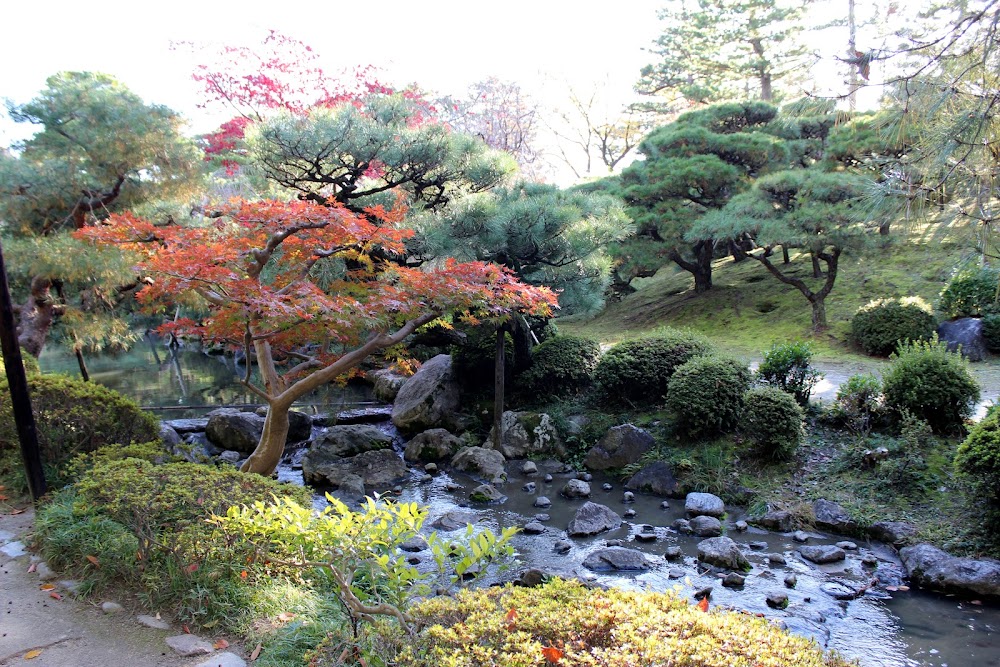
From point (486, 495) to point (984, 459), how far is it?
15.6 ft

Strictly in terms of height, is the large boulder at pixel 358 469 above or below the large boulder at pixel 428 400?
below

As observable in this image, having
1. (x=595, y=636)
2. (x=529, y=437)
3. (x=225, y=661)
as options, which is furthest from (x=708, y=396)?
(x=225, y=661)

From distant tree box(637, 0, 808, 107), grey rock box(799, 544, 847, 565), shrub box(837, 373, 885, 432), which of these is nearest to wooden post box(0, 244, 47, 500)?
grey rock box(799, 544, 847, 565)

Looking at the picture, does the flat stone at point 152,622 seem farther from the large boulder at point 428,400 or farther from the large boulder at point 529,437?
the large boulder at point 428,400

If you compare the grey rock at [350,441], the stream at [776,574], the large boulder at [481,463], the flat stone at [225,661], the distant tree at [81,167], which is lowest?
the stream at [776,574]

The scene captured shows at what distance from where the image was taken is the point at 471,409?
10.2 m

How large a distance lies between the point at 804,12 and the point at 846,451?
52.8 ft

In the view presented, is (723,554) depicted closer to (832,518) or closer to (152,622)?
(832,518)

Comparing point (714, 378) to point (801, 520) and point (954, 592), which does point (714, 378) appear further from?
point (954, 592)

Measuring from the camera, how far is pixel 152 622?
344 centimetres

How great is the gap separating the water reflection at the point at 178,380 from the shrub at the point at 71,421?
3086mm

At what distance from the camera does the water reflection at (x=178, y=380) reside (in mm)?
12688

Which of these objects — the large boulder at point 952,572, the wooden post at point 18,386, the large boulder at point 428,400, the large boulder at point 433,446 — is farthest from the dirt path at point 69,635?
the large boulder at point 428,400

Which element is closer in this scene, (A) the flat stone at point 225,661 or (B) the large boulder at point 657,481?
(A) the flat stone at point 225,661
